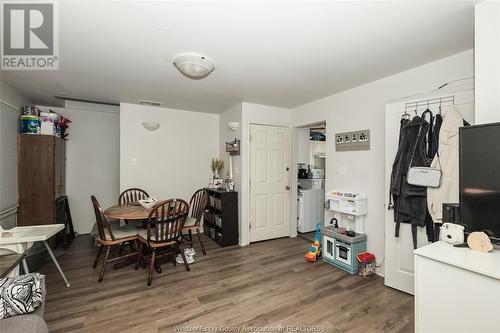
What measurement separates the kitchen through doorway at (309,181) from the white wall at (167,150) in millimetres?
1772

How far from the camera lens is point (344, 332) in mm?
1752

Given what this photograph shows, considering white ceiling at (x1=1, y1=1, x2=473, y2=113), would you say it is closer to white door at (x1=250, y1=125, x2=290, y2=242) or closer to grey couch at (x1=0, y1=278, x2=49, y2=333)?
white door at (x1=250, y1=125, x2=290, y2=242)

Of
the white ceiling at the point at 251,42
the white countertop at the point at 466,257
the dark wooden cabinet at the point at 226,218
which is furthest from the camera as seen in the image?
the dark wooden cabinet at the point at 226,218

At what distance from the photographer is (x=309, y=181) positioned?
4551 mm

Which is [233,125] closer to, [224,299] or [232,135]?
[232,135]

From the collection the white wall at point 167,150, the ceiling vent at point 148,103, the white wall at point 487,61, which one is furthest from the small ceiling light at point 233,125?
the white wall at point 487,61

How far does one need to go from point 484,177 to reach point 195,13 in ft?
6.79

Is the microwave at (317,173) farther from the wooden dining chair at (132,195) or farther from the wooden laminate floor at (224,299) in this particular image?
the wooden dining chair at (132,195)

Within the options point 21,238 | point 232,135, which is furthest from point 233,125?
point 21,238

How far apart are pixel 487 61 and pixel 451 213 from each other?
1.01 m

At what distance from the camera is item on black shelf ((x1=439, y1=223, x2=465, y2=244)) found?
1.42 m

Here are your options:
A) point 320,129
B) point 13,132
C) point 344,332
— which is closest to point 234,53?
point 344,332

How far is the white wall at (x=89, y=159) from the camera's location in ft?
13.3

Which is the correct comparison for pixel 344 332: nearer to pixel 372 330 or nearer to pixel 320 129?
pixel 372 330
